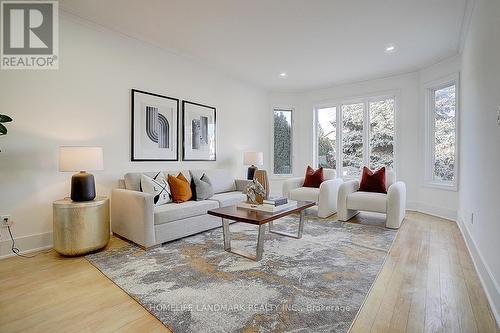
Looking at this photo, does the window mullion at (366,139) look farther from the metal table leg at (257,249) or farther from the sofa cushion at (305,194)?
the metal table leg at (257,249)

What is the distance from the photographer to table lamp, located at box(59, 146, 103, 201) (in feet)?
8.43

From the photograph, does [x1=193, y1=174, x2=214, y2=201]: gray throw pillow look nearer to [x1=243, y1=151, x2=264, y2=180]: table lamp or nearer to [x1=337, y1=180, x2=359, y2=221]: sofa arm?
[x1=243, y1=151, x2=264, y2=180]: table lamp

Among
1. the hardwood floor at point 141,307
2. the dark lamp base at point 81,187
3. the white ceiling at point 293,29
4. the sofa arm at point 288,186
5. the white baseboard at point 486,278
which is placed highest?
the white ceiling at point 293,29

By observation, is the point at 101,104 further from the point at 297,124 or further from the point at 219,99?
the point at 297,124

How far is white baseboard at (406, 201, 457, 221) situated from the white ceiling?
2523 millimetres

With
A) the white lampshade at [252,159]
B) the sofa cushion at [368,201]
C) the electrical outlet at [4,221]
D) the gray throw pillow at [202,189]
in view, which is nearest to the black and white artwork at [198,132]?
the white lampshade at [252,159]

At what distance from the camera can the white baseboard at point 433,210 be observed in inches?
163

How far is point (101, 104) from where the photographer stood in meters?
3.23

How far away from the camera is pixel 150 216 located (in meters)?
2.74

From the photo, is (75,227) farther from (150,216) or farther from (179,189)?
(179,189)

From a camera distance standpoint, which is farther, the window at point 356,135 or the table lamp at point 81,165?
the window at point 356,135

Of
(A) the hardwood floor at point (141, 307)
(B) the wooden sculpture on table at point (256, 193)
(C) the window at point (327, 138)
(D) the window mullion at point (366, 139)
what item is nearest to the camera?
(A) the hardwood floor at point (141, 307)

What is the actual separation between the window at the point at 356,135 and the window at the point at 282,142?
68 cm

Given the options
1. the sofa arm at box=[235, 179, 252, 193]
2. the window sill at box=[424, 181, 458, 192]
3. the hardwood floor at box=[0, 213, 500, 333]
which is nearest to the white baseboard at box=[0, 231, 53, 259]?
the hardwood floor at box=[0, 213, 500, 333]
